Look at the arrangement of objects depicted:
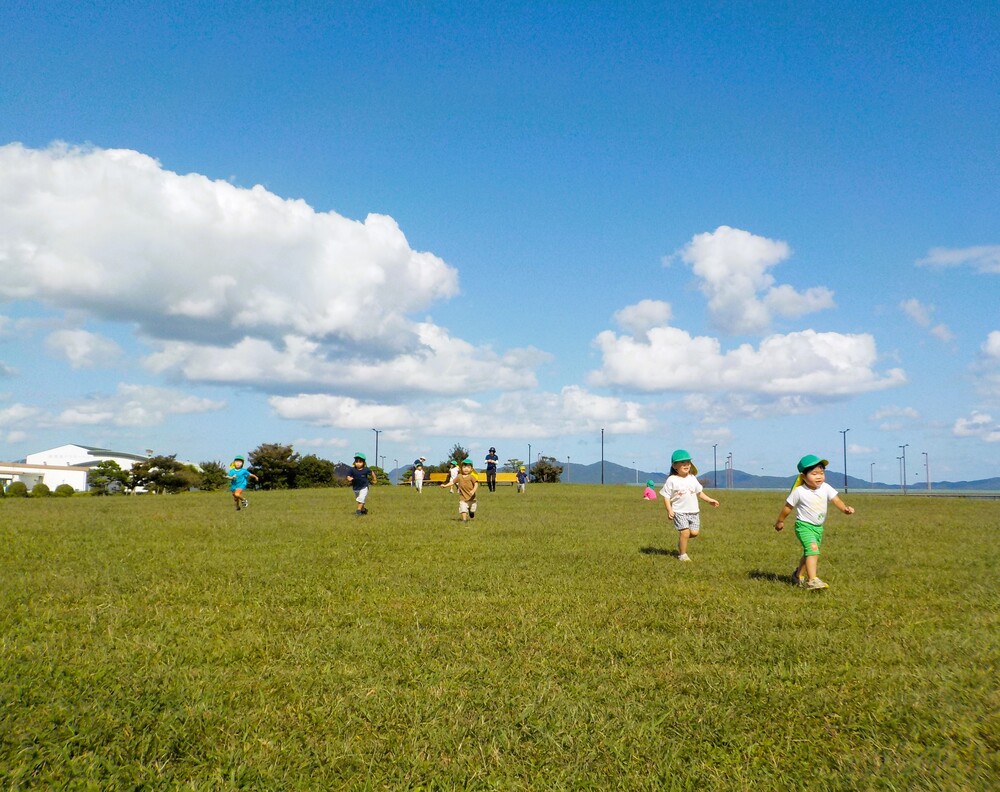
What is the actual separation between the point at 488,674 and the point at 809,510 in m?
6.51

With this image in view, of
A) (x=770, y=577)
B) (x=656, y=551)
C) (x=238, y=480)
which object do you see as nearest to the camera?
(x=770, y=577)

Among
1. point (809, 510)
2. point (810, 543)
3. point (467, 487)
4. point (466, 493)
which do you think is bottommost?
point (810, 543)

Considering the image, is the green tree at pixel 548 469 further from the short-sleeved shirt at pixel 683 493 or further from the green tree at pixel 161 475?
the short-sleeved shirt at pixel 683 493

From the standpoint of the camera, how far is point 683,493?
520 inches

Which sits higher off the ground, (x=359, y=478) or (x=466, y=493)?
(x=359, y=478)

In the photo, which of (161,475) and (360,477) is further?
(161,475)

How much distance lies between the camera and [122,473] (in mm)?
76438

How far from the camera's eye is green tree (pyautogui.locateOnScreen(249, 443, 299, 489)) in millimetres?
69125

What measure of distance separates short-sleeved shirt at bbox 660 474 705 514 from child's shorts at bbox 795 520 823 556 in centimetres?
256

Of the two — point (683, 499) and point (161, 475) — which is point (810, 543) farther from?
point (161, 475)

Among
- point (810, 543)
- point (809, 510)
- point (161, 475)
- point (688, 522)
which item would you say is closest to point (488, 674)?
point (810, 543)

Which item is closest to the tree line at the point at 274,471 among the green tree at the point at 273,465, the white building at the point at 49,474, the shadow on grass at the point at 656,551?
the green tree at the point at 273,465

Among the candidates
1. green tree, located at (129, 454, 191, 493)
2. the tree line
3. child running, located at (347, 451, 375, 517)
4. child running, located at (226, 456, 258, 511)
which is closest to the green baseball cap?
child running, located at (347, 451, 375, 517)

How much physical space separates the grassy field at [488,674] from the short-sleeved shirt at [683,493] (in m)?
1.11
